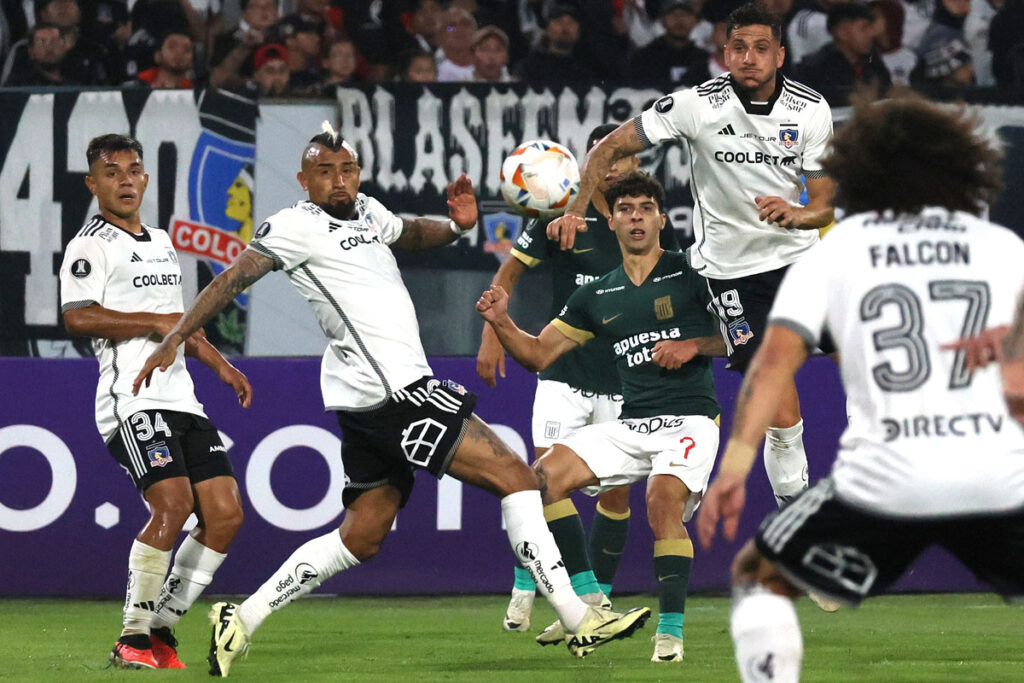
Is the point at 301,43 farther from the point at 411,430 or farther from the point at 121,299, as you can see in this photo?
the point at 411,430

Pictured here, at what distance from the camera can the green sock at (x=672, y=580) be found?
248 inches

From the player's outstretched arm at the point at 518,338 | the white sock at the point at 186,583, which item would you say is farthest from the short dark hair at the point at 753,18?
the white sock at the point at 186,583

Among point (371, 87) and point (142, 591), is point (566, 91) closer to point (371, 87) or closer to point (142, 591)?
point (371, 87)

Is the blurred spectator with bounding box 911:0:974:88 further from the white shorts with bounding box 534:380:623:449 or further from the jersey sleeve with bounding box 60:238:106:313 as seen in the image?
the jersey sleeve with bounding box 60:238:106:313

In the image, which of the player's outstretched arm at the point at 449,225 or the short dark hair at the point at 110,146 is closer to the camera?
the player's outstretched arm at the point at 449,225

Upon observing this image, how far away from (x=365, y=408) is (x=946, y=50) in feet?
23.1

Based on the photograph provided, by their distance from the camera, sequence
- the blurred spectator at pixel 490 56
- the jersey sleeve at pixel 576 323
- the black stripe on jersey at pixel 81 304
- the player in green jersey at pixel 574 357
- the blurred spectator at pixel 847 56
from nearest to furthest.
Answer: the black stripe on jersey at pixel 81 304 < the jersey sleeve at pixel 576 323 < the player in green jersey at pixel 574 357 < the blurred spectator at pixel 847 56 < the blurred spectator at pixel 490 56

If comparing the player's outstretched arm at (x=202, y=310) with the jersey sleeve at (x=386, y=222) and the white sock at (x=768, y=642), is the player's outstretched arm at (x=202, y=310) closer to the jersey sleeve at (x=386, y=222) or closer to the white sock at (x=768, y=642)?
the jersey sleeve at (x=386, y=222)

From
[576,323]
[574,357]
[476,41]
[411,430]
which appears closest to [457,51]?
[476,41]

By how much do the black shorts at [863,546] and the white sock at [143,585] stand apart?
346cm

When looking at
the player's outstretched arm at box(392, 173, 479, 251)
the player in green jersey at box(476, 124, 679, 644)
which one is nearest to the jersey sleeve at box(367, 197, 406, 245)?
the player's outstretched arm at box(392, 173, 479, 251)

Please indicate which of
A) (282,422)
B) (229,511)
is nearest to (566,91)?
(282,422)

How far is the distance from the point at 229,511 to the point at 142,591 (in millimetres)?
483

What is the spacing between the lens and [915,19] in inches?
464
